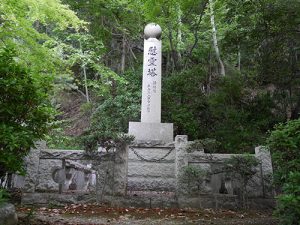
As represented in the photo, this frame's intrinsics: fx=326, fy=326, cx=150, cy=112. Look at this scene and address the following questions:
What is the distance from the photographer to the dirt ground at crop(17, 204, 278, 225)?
16.3 feet

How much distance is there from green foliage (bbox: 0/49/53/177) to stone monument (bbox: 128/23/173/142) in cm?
515

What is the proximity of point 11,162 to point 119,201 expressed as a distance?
9.31 ft

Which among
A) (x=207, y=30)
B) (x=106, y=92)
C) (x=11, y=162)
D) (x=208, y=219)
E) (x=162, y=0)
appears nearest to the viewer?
(x=11, y=162)

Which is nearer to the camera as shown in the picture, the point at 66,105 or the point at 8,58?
the point at 8,58

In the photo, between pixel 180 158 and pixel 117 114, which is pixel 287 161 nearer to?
pixel 180 158

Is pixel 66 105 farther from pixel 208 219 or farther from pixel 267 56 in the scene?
pixel 208 219

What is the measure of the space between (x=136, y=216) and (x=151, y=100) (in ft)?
17.3

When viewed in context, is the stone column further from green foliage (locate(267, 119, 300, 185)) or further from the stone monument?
green foliage (locate(267, 119, 300, 185))

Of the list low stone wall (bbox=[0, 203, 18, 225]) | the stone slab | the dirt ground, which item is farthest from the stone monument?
low stone wall (bbox=[0, 203, 18, 225])

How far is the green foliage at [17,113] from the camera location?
3.99 m

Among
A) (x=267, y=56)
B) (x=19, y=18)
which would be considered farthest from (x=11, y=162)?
(x=267, y=56)

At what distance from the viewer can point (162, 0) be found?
38.9ft

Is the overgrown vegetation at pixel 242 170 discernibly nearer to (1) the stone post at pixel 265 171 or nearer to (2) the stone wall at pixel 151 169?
(1) the stone post at pixel 265 171

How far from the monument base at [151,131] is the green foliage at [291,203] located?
223 inches
